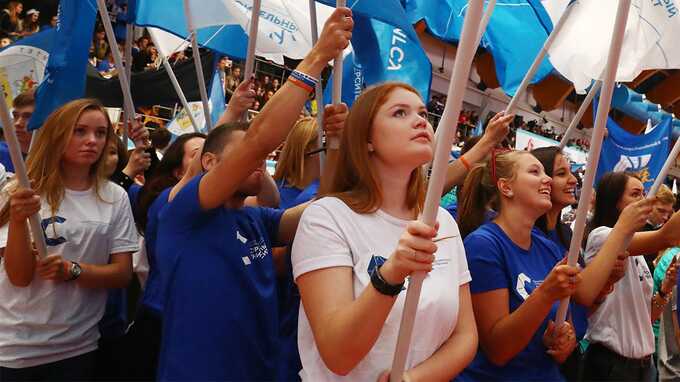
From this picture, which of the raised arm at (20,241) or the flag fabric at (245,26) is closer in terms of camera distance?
the raised arm at (20,241)

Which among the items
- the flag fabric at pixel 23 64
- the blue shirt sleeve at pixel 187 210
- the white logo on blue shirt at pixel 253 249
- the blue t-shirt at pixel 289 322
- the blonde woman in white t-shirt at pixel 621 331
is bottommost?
the blonde woman in white t-shirt at pixel 621 331

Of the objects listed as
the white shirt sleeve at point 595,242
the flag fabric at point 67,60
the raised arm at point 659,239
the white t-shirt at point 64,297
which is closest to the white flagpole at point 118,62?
the flag fabric at point 67,60

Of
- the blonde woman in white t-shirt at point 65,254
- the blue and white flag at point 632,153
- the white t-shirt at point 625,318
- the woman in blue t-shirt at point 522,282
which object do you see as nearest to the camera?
the woman in blue t-shirt at point 522,282

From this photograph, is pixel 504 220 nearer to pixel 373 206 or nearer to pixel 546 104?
pixel 373 206

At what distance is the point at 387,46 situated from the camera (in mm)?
2984

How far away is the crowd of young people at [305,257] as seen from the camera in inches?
59.9

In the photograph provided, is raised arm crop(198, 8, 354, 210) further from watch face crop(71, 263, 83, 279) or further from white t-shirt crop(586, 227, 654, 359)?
white t-shirt crop(586, 227, 654, 359)

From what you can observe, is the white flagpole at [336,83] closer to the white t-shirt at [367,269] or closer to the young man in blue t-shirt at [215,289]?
the young man in blue t-shirt at [215,289]

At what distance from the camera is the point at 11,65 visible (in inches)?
121

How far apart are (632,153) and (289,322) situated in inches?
158

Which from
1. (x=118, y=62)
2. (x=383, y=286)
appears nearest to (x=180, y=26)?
(x=118, y=62)

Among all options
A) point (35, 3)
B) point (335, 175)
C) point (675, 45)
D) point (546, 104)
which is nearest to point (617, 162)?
point (546, 104)

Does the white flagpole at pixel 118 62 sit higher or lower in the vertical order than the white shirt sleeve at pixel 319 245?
higher

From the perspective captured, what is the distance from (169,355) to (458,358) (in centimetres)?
79
